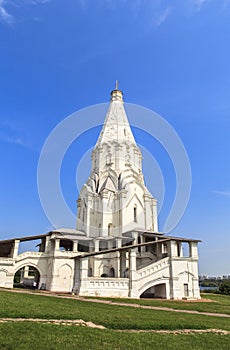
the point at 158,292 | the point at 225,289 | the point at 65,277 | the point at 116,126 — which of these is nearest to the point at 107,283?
the point at 158,292

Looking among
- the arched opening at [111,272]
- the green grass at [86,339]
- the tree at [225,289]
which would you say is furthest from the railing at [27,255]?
the tree at [225,289]

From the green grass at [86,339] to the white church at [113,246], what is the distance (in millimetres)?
17460

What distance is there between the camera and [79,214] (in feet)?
143

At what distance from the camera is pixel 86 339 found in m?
7.73

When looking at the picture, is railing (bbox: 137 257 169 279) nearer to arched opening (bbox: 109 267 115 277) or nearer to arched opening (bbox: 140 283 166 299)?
arched opening (bbox: 140 283 166 299)

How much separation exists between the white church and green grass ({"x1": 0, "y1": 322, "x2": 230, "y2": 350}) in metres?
17.5

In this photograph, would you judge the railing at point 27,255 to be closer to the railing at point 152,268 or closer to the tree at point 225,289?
the railing at point 152,268

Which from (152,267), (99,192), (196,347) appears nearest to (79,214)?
(99,192)

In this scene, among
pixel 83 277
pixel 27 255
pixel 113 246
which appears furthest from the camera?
pixel 113 246

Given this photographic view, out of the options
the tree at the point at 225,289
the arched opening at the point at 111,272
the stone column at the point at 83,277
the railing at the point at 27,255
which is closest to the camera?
A: the stone column at the point at 83,277

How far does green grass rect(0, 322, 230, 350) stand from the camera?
22.5 feet

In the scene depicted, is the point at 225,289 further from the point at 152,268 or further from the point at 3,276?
the point at 3,276

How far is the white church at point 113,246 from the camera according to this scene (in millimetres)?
27197

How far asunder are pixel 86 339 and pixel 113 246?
92.0 ft
